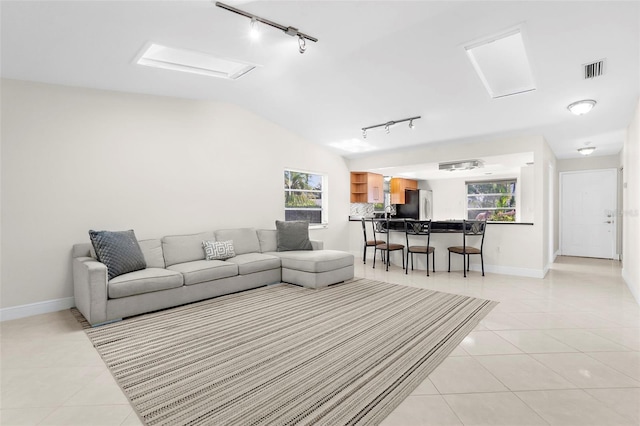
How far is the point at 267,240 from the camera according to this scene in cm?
536

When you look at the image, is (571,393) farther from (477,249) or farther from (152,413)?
(477,249)

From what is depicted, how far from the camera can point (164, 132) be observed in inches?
178

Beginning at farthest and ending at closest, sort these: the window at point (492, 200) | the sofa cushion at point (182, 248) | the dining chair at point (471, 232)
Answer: the window at point (492, 200) < the dining chair at point (471, 232) < the sofa cushion at point (182, 248)

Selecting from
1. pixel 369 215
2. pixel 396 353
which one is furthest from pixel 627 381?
pixel 369 215

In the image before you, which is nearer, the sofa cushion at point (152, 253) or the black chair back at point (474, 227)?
the sofa cushion at point (152, 253)

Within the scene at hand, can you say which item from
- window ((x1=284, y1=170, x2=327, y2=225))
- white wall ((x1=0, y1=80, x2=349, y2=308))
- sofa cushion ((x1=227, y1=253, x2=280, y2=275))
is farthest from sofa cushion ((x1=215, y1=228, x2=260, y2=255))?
window ((x1=284, y1=170, x2=327, y2=225))

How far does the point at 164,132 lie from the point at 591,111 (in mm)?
5829

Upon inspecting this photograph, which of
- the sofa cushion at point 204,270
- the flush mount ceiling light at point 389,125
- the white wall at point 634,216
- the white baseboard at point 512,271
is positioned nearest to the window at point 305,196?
the flush mount ceiling light at point 389,125

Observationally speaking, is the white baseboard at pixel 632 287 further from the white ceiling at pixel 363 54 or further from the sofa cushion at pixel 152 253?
the sofa cushion at pixel 152 253

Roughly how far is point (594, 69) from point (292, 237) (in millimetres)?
4265

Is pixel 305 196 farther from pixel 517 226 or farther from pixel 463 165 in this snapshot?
pixel 517 226

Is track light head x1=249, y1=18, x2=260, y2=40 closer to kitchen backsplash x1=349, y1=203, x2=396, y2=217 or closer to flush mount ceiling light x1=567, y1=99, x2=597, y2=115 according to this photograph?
flush mount ceiling light x1=567, y1=99, x2=597, y2=115

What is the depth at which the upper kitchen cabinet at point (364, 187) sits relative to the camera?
302 inches

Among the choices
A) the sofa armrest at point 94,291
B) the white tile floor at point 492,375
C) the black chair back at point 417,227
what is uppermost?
the black chair back at point 417,227
